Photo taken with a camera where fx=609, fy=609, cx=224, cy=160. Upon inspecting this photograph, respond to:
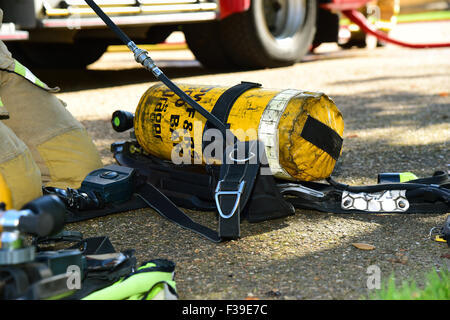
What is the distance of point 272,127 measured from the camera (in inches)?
107

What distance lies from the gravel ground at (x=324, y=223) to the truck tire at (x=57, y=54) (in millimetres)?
438

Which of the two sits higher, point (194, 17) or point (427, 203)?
point (194, 17)

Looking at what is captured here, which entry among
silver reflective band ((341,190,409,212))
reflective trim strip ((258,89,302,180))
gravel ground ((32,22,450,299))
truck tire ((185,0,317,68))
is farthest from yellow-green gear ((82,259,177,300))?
truck tire ((185,0,317,68))

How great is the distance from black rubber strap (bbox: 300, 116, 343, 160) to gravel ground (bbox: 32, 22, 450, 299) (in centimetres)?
32

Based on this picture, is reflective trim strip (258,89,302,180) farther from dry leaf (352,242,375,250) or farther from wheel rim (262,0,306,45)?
wheel rim (262,0,306,45)

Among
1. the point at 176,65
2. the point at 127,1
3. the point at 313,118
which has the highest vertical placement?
the point at 127,1

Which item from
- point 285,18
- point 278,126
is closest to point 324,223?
point 278,126

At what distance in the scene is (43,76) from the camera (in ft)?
25.0

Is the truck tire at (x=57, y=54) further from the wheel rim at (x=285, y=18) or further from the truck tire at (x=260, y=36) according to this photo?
the wheel rim at (x=285, y=18)

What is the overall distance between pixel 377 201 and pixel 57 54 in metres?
6.25
